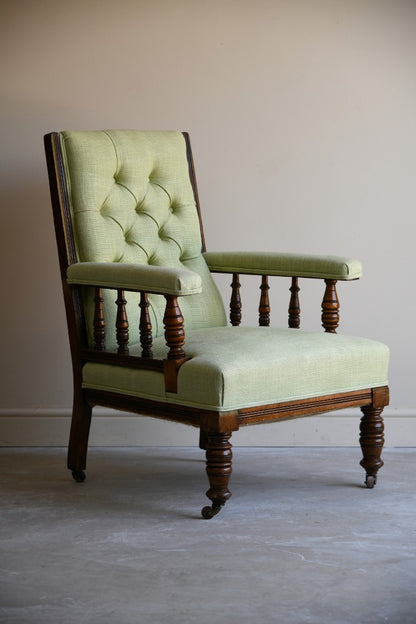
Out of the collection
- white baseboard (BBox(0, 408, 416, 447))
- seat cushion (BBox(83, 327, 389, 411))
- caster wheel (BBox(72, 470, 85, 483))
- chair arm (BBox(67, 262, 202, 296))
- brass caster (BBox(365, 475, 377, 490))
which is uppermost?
chair arm (BBox(67, 262, 202, 296))

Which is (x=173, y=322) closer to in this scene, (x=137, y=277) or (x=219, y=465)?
(x=137, y=277)

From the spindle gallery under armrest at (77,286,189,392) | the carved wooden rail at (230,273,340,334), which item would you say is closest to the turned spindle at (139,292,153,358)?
the spindle gallery under armrest at (77,286,189,392)

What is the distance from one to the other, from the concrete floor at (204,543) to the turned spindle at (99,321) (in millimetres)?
459

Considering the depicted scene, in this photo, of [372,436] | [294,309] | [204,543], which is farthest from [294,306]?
[204,543]

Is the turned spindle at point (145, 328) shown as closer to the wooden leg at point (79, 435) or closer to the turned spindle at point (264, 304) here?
the wooden leg at point (79, 435)

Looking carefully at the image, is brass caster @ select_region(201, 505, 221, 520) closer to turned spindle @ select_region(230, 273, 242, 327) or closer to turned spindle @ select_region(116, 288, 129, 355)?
turned spindle @ select_region(116, 288, 129, 355)

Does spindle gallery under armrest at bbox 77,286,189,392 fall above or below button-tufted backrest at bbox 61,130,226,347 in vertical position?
below

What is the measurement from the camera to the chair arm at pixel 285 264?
2.81 meters

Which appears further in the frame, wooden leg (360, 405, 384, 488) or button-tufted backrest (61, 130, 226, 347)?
button-tufted backrest (61, 130, 226, 347)

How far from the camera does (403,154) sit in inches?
135

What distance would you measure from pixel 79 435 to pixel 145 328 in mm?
518

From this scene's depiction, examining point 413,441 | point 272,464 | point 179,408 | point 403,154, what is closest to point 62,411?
point 272,464

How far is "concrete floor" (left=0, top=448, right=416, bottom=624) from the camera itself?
196 cm

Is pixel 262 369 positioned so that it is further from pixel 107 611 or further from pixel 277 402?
pixel 107 611
